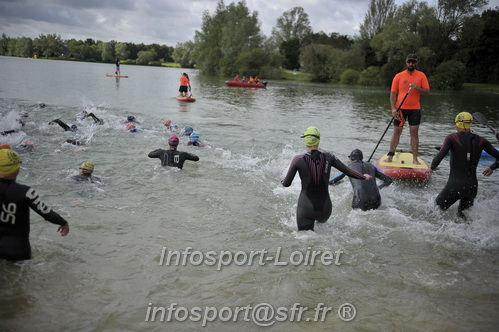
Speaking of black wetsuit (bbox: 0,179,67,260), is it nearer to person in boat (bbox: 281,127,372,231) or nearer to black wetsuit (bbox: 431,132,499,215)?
person in boat (bbox: 281,127,372,231)

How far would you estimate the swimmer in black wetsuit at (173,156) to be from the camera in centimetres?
927

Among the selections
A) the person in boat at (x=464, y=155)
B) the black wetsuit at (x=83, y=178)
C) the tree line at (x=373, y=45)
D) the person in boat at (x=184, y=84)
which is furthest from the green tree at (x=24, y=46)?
the person in boat at (x=464, y=155)

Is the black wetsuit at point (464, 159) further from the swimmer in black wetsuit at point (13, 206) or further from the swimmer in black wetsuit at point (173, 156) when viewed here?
the swimmer in black wetsuit at point (13, 206)

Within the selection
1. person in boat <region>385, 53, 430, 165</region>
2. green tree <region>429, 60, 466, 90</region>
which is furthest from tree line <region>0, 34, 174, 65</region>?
person in boat <region>385, 53, 430, 165</region>

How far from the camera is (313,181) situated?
551cm

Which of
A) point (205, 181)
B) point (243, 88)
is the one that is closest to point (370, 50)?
point (243, 88)

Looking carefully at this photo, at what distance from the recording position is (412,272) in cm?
525

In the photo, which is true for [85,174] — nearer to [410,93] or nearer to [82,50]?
[410,93]

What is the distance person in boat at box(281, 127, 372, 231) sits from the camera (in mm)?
5422

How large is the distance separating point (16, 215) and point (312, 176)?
3.82 meters

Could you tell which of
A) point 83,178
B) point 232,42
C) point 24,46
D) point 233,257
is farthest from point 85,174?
point 24,46

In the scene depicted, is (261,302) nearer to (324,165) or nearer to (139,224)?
(324,165)

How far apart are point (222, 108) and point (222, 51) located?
49044 millimetres

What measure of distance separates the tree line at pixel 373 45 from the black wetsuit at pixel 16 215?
55151 mm
